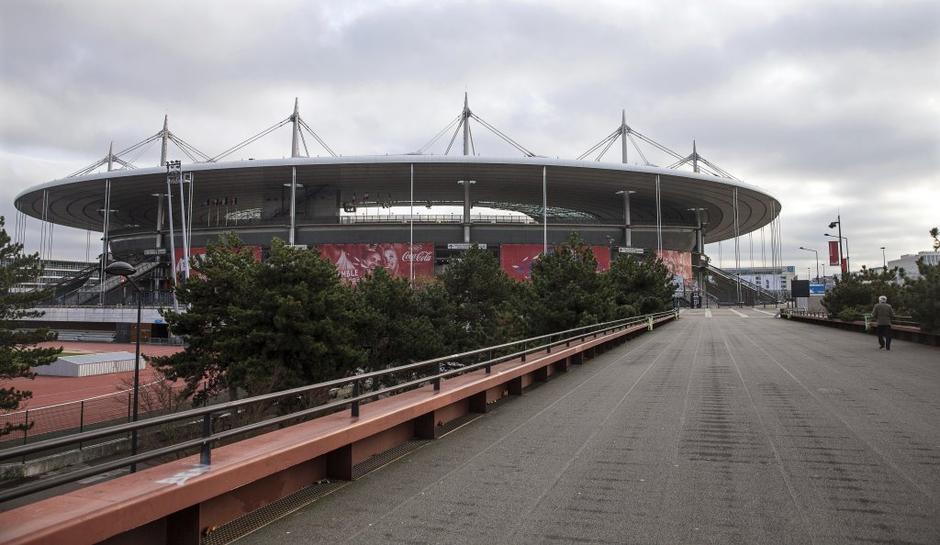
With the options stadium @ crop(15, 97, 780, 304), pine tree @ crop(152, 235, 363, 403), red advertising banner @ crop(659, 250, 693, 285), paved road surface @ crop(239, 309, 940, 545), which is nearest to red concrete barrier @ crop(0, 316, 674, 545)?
paved road surface @ crop(239, 309, 940, 545)

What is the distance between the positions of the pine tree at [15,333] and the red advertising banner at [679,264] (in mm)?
67483

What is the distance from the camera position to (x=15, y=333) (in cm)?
1769

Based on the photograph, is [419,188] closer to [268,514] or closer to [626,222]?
[626,222]

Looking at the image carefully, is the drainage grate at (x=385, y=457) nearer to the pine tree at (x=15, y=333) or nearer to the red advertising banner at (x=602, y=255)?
the pine tree at (x=15, y=333)

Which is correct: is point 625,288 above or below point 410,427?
above

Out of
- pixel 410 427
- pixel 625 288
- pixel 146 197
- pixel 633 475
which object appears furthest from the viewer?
pixel 146 197

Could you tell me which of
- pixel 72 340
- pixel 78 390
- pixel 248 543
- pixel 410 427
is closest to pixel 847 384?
pixel 410 427

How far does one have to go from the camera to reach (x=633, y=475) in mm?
5973

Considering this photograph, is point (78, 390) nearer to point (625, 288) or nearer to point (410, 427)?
point (410, 427)

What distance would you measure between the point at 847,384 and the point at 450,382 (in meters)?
8.49

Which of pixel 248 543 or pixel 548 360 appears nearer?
pixel 248 543

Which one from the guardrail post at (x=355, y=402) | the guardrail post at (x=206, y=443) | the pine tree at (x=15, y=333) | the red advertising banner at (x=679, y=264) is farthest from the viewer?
the red advertising banner at (x=679, y=264)

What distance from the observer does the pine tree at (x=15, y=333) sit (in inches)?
643

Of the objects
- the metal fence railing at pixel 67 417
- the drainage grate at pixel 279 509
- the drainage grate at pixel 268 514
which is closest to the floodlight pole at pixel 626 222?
the metal fence railing at pixel 67 417
